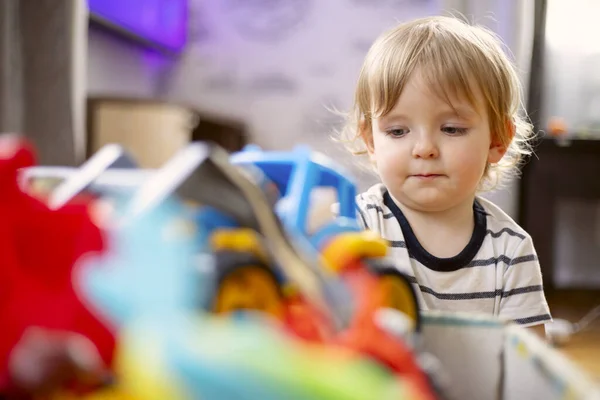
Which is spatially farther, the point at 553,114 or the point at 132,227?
the point at 553,114

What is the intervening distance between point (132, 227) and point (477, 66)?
0.68 meters

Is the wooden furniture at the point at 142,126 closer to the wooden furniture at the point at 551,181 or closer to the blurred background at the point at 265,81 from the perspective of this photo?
the blurred background at the point at 265,81

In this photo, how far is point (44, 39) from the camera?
5.66 feet

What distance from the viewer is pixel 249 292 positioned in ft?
0.98

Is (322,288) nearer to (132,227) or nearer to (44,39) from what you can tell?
(132,227)

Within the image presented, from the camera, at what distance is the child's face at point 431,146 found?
2.72ft

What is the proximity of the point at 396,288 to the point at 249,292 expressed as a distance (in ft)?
0.46

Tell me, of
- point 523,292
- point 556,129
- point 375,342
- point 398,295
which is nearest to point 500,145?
point 523,292

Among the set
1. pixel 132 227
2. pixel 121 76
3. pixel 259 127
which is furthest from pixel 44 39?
pixel 259 127

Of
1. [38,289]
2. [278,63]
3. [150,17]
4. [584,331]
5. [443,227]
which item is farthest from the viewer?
[278,63]

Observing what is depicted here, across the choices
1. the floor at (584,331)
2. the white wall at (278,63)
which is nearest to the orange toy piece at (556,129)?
the floor at (584,331)

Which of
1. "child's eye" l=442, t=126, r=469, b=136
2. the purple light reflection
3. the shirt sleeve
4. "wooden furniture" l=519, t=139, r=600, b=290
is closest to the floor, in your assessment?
"wooden furniture" l=519, t=139, r=600, b=290

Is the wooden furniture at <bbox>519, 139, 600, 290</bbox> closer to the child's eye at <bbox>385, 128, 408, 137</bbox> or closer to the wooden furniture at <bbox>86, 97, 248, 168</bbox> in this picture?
the wooden furniture at <bbox>86, 97, 248, 168</bbox>

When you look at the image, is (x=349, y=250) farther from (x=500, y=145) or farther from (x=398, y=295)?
(x=500, y=145)
